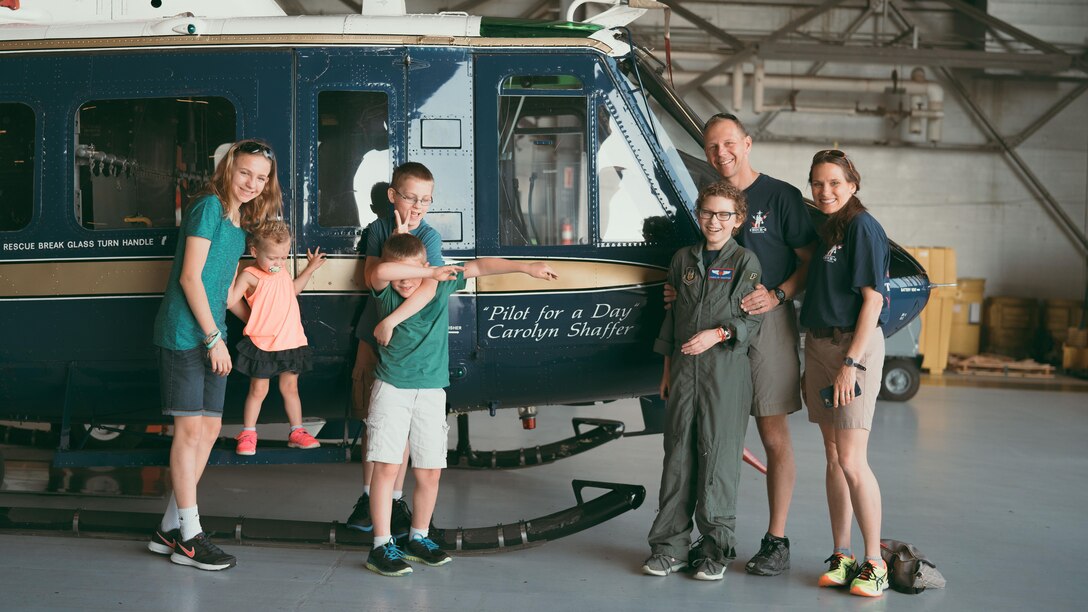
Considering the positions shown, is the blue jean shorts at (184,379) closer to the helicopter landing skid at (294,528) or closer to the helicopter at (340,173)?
the helicopter at (340,173)

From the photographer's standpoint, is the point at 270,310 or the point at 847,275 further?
the point at 270,310

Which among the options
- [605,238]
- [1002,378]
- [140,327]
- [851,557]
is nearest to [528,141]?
[605,238]

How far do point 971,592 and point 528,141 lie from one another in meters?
3.23

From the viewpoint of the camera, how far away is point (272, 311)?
485 centimetres

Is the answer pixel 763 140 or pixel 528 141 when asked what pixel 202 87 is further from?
pixel 763 140

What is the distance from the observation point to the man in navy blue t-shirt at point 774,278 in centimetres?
473

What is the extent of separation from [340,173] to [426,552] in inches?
79.9

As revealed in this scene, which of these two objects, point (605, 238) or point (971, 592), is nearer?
point (971, 592)

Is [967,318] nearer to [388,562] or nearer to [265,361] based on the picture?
[388,562]

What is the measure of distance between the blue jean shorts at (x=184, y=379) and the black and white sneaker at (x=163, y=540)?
0.70m

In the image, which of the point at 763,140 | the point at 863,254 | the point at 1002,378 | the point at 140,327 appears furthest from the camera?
the point at 763,140

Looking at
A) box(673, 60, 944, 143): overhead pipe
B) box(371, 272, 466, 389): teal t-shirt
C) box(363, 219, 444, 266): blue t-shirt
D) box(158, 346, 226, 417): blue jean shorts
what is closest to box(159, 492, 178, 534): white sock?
box(158, 346, 226, 417): blue jean shorts

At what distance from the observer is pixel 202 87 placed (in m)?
4.99

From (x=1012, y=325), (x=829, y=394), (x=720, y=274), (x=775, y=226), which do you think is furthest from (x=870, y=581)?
(x=1012, y=325)
